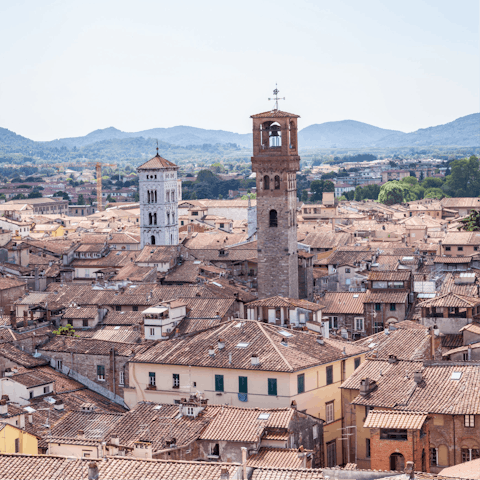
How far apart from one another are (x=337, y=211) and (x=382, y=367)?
10301cm

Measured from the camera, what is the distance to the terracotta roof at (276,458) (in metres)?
28.7

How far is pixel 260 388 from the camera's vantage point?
3684cm

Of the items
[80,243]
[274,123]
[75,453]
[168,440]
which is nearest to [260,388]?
[168,440]

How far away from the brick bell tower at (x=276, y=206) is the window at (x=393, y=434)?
30240mm

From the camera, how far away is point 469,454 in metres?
30.3

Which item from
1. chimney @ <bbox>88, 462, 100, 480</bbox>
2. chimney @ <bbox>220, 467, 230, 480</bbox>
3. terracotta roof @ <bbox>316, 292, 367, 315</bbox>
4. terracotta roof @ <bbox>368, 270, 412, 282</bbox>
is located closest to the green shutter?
chimney @ <bbox>88, 462, 100, 480</bbox>

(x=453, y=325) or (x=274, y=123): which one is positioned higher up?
(x=274, y=123)

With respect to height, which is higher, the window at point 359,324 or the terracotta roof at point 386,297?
the terracotta roof at point 386,297

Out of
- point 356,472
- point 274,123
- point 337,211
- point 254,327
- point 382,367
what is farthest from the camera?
point 337,211

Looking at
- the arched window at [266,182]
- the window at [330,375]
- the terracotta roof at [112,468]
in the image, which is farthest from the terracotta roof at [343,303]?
the terracotta roof at [112,468]

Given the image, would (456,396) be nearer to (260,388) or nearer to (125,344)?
(260,388)

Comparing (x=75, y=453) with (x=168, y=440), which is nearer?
(x=75, y=453)

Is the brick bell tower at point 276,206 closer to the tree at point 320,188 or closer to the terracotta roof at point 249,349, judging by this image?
the terracotta roof at point 249,349

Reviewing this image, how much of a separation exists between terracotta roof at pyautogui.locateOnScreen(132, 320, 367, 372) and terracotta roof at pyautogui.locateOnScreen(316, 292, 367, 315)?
531 inches
